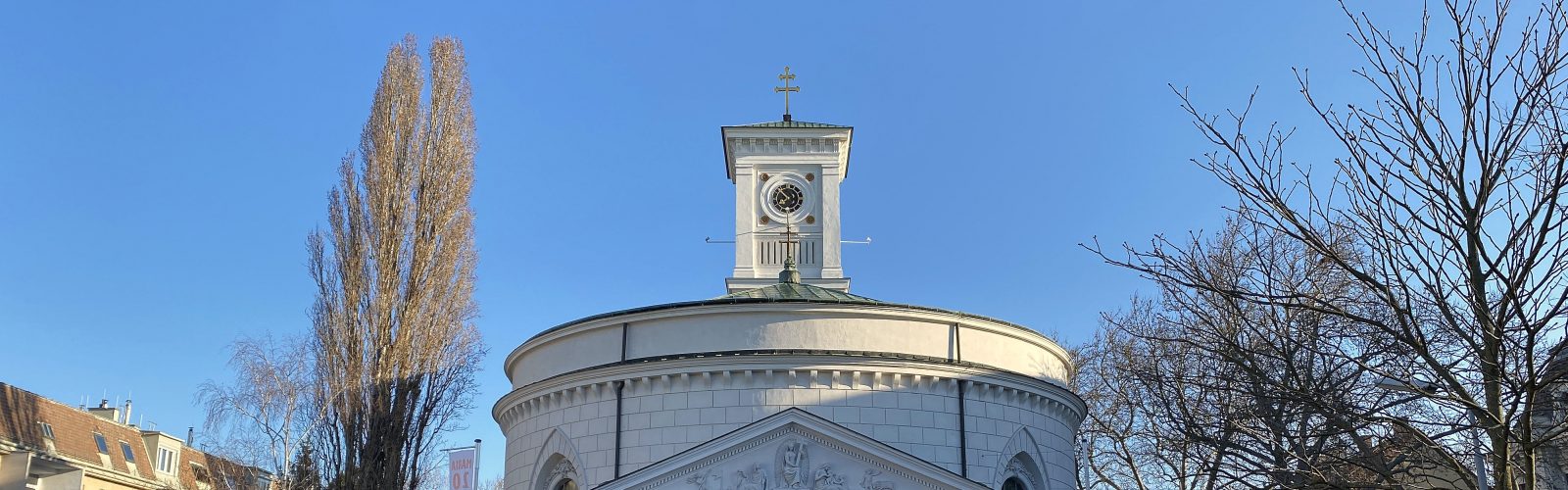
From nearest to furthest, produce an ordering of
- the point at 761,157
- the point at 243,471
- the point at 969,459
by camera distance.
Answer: the point at 969,459
the point at 243,471
the point at 761,157

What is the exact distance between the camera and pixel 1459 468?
987cm

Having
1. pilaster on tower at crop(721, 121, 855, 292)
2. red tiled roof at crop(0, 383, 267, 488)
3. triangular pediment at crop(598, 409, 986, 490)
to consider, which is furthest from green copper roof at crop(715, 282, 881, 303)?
red tiled roof at crop(0, 383, 267, 488)

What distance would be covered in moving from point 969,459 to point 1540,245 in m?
14.5

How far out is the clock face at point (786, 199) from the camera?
137 feet

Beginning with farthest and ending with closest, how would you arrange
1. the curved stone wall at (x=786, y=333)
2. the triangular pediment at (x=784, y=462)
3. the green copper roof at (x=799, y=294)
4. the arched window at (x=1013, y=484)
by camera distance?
1. the green copper roof at (x=799, y=294)
2. the arched window at (x=1013, y=484)
3. the curved stone wall at (x=786, y=333)
4. the triangular pediment at (x=784, y=462)

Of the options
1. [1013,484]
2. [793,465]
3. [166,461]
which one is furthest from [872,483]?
[166,461]

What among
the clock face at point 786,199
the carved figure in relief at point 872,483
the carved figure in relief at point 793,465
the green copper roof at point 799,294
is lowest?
the carved figure in relief at point 872,483

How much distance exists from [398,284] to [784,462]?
34.9ft

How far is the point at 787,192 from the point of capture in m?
42.1

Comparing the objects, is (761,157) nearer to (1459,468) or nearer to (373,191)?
(373,191)

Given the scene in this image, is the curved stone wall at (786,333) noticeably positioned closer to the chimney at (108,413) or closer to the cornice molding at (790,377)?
the cornice molding at (790,377)

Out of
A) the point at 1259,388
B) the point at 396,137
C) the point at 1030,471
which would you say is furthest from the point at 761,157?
the point at 1259,388

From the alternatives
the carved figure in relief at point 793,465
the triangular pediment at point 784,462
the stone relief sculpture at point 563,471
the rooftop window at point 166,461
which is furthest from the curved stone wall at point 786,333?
the rooftop window at point 166,461

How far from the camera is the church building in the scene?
66.4 ft
